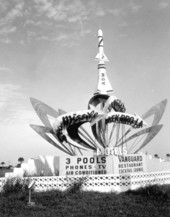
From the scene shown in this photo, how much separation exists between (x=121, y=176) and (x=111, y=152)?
246 inches

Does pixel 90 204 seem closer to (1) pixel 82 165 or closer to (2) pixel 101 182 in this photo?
(2) pixel 101 182

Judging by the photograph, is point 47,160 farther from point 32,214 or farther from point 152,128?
point 32,214

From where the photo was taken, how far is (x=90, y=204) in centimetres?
1158

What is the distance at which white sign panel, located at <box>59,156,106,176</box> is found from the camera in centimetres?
1809

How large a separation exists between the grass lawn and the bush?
1.39 feet

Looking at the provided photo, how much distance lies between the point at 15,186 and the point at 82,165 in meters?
5.18

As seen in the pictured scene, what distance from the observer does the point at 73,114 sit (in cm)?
2139

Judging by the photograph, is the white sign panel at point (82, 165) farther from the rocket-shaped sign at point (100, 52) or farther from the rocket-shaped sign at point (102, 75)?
the rocket-shaped sign at point (100, 52)

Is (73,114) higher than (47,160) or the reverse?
higher

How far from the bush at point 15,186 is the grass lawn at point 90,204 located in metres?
0.43

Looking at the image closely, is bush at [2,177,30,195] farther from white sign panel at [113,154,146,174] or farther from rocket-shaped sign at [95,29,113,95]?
rocket-shaped sign at [95,29,113,95]

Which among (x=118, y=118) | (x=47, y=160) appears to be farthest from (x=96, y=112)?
(x=47, y=160)

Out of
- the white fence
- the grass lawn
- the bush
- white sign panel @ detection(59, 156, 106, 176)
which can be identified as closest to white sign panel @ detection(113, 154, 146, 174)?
white sign panel @ detection(59, 156, 106, 176)

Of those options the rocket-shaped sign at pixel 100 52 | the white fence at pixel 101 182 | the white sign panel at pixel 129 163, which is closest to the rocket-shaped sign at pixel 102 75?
the rocket-shaped sign at pixel 100 52
